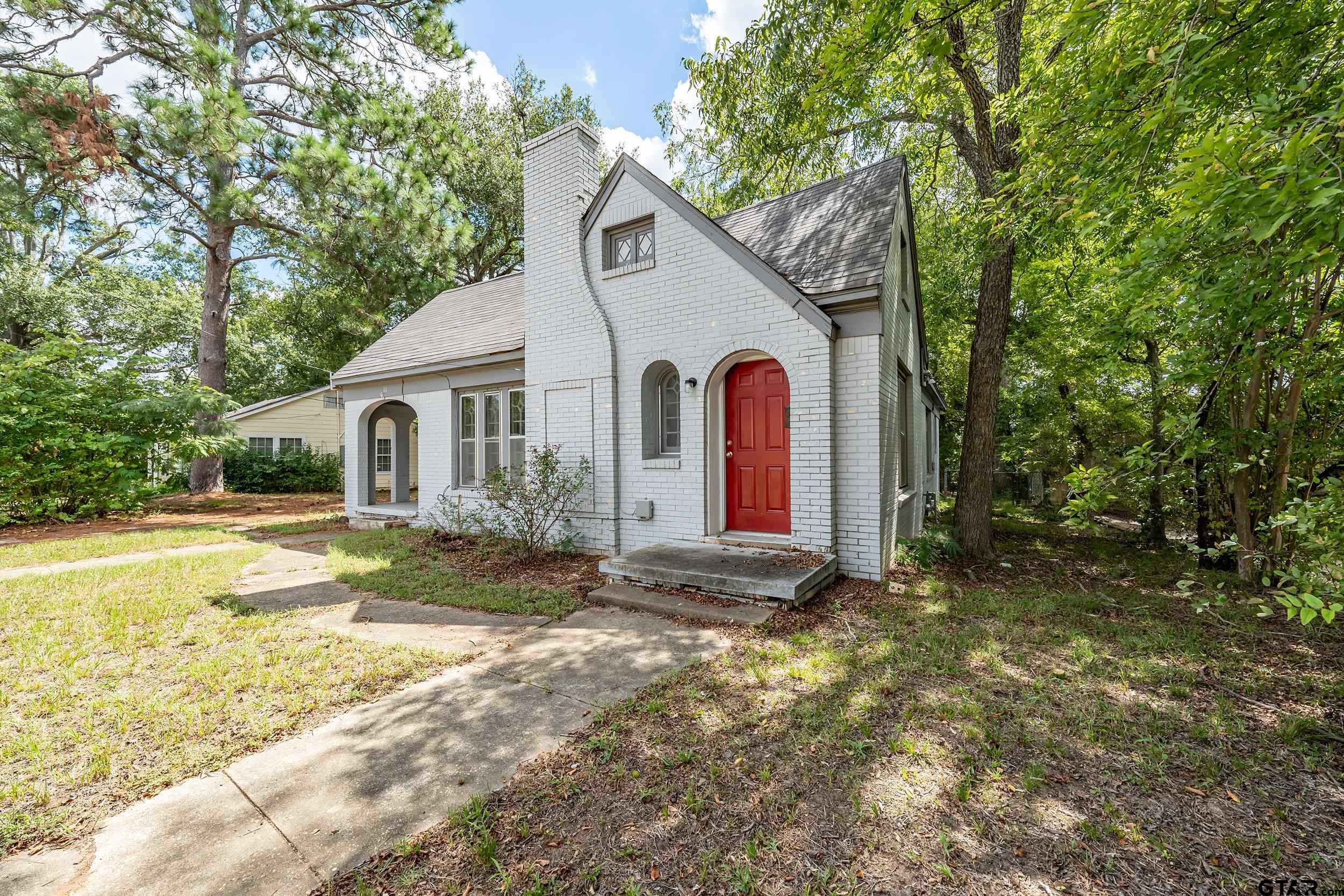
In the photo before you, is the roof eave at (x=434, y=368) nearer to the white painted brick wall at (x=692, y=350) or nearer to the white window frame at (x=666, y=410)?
the white painted brick wall at (x=692, y=350)

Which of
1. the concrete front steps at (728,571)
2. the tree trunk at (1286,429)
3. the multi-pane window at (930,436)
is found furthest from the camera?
the multi-pane window at (930,436)

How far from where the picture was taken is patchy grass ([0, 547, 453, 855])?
101 inches

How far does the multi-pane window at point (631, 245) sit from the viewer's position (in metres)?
7.34

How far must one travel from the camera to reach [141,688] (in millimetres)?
3605

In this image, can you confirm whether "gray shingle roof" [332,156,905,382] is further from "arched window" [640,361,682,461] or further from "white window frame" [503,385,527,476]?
"arched window" [640,361,682,461]

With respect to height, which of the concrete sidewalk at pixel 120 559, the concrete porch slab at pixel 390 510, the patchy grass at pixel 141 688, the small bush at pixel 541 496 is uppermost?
the small bush at pixel 541 496

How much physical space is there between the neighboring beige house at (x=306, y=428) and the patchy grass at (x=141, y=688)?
14.2 metres

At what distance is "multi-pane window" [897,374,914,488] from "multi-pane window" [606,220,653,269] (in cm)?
422

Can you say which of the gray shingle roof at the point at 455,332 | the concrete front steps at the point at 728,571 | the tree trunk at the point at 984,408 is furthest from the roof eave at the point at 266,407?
the tree trunk at the point at 984,408

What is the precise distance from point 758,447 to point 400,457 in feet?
33.8

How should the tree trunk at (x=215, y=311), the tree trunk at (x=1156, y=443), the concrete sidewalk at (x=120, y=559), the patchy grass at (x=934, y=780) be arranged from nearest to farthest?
1. the patchy grass at (x=934, y=780)
2. the concrete sidewalk at (x=120, y=559)
3. the tree trunk at (x=1156, y=443)
4. the tree trunk at (x=215, y=311)

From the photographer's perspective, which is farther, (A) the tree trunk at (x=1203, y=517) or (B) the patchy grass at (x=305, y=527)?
(B) the patchy grass at (x=305, y=527)

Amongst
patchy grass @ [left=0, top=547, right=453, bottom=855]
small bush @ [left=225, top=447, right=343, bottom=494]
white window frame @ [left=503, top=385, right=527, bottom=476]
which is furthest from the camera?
small bush @ [left=225, top=447, right=343, bottom=494]

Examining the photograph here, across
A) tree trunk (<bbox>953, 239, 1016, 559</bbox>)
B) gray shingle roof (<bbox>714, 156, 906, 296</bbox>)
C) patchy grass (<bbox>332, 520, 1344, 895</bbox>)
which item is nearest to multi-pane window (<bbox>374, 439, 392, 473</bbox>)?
gray shingle roof (<bbox>714, 156, 906, 296</bbox>)
